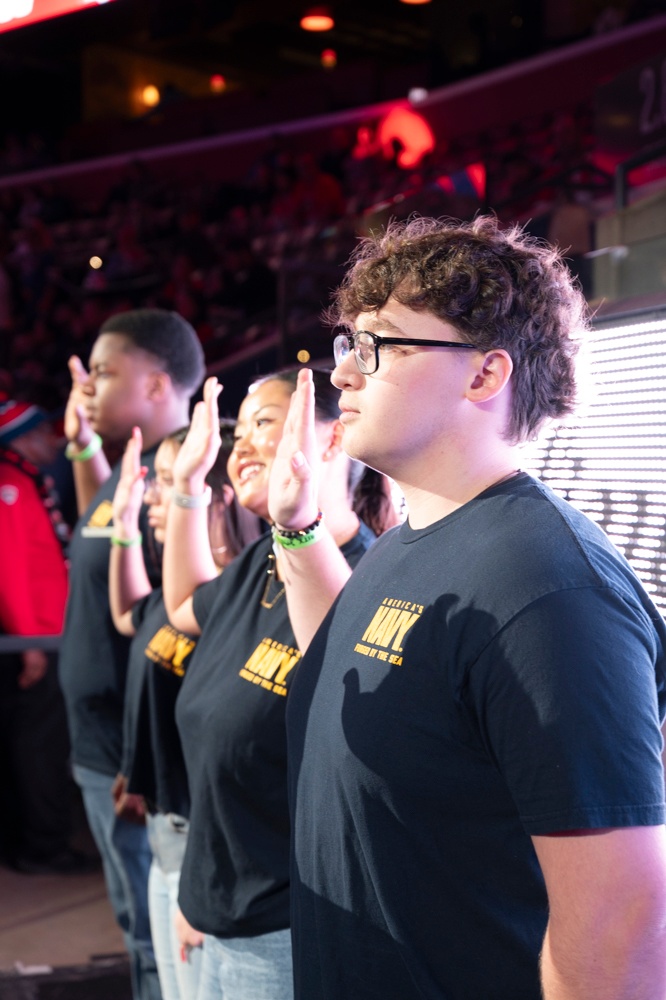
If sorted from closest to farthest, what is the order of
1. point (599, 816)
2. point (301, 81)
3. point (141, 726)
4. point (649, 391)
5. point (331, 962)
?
point (599, 816) → point (331, 962) → point (649, 391) → point (141, 726) → point (301, 81)

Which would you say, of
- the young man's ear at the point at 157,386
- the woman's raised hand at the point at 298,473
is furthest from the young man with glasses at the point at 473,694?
the young man's ear at the point at 157,386

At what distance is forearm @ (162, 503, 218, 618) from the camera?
2.12 meters

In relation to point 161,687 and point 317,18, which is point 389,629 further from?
point 317,18

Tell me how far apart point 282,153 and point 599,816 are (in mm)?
10699

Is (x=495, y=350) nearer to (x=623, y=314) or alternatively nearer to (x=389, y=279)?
(x=389, y=279)

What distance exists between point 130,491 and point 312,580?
1.18m

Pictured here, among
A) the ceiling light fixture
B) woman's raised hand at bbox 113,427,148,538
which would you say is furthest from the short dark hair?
the ceiling light fixture

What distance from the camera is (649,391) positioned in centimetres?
142

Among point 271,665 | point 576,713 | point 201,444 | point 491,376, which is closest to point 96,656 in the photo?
point 201,444

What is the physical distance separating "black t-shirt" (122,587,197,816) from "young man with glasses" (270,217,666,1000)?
0.93 m

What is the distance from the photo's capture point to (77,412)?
10.7 ft

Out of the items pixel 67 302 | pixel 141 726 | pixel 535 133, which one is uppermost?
pixel 535 133

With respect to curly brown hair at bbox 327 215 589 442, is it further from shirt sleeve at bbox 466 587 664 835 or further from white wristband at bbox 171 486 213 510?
white wristband at bbox 171 486 213 510

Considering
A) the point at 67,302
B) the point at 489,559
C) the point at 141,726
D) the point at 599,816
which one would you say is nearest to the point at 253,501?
the point at 141,726
